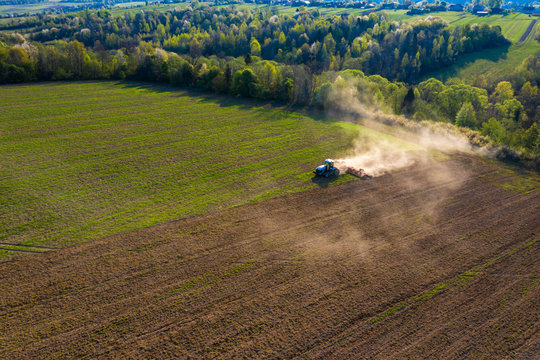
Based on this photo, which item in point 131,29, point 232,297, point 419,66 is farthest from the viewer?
point 131,29

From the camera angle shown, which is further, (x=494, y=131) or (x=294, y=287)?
(x=494, y=131)

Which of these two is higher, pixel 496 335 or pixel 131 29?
pixel 131 29

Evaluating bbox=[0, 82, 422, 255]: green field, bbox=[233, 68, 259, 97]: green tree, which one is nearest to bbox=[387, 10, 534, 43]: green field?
bbox=[233, 68, 259, 97]: green tree

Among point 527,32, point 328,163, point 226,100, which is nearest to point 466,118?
point 328,163

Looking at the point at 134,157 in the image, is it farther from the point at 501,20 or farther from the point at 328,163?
the point at 501,20

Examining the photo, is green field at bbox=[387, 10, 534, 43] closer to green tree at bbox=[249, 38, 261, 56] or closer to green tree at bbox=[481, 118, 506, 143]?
green tree at bbox=[249, 38, 261, 56]

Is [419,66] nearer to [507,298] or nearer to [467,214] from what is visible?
[467,214]

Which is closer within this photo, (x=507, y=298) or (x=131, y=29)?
(x=507, y=298)

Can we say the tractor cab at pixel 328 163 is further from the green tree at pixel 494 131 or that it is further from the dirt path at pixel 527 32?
the dirt path at pixel 527 32

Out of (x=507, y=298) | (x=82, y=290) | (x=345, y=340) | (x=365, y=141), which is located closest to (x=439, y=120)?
(x=365, y=141)
